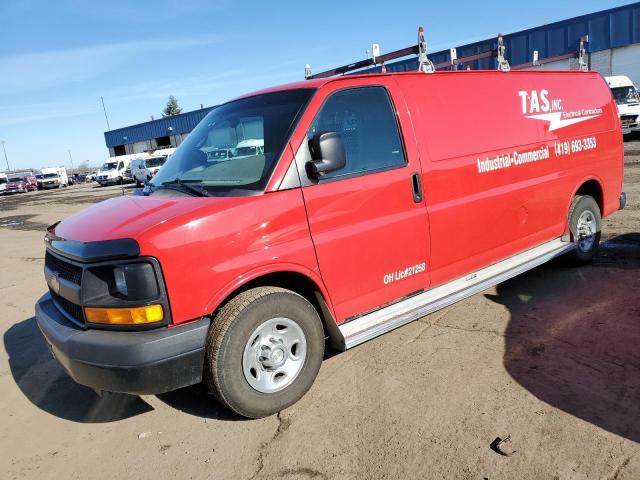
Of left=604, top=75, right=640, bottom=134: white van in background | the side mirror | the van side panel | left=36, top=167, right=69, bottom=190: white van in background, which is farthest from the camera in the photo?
left=36, top=167, right=69, bottom=190: white van in background

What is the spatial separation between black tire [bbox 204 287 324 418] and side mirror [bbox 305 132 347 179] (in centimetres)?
81

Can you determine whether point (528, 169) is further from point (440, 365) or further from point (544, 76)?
point (440, 365)

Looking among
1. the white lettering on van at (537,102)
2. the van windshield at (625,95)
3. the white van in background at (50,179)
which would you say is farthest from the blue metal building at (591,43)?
the white van in background at (50,179)

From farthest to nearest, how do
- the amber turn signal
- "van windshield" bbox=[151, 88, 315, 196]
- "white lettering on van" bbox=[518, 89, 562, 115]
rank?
"white lettering on van" bbox=[518, 89, 562, 115] < "van windshield" bbox=[151, 88, 315, 196] < the amber turn signal

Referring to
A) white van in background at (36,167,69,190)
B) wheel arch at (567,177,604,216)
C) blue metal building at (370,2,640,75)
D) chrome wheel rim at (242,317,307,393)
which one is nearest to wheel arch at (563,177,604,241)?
wheel arch at (567,177,604,216)

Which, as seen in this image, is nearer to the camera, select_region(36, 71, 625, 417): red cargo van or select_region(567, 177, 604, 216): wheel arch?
select_region(36, 71, 625, 417): red cargo van

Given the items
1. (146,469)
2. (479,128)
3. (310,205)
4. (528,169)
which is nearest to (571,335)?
(528,169)

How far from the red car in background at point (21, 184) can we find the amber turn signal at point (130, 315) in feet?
151

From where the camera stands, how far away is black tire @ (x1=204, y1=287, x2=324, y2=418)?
9.63 feet

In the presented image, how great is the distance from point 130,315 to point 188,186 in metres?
1.07

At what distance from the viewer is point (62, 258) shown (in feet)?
10.6

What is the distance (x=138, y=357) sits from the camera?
2734mm

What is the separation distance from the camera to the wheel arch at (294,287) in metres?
2.97

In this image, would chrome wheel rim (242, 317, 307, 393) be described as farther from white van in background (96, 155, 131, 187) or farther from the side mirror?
white van in background (96, 155, 131, 187)
